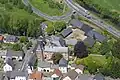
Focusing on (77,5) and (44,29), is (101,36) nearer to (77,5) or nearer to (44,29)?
(44,29)

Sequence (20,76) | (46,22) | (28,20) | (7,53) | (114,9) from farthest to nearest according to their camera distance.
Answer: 1. (114,9)
2. (46,22)
3. (28,20)
4. (7,53)
5. (20,76)

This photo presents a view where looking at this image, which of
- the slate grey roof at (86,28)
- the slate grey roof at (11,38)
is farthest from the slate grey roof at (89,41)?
the slate grey roof at (11,38)

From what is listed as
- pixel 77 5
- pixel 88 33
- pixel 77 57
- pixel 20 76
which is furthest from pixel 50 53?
pixel 77 5

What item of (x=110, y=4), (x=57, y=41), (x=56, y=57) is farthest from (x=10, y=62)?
(x=110, y=4)

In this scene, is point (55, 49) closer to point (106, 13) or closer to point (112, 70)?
point (112, 70)

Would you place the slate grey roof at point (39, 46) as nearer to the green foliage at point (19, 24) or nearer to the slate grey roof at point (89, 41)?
the green foliage at point (19, 24)

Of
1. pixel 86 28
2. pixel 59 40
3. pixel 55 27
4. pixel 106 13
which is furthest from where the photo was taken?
pixel 106 13

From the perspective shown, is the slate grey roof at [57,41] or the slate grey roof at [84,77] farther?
the slate grey roof at [57,41]
